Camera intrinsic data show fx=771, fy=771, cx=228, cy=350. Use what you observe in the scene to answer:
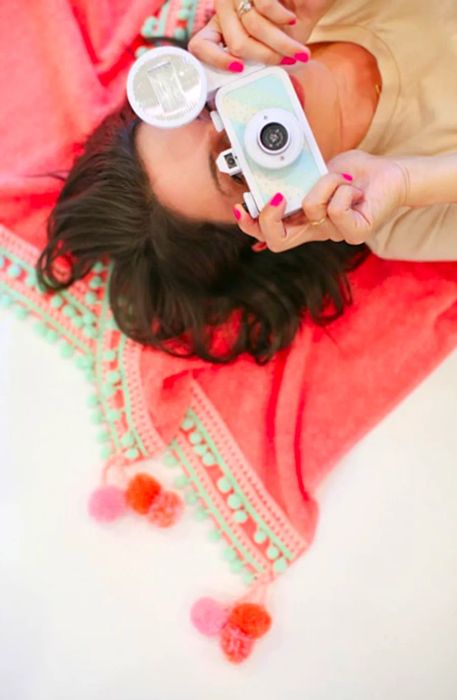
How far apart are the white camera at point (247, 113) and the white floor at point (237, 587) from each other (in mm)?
370

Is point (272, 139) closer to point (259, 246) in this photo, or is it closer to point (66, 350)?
point (259, 246)

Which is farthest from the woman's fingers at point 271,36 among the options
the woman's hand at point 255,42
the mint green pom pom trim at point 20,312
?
the mint green pom pom trim at point 20,312

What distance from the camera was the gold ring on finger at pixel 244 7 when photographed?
711mm

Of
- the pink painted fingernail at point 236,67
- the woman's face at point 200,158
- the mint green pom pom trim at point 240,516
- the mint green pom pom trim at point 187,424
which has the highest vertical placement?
the pink painted fingernail at point 236,67

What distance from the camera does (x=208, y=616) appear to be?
0.90 metres

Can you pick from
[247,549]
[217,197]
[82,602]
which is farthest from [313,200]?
[82,602]

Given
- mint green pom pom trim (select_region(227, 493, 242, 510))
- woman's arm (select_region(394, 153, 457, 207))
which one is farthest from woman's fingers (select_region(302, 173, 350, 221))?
mint green pom pom trim (select_region(227, 493, 242, 510))

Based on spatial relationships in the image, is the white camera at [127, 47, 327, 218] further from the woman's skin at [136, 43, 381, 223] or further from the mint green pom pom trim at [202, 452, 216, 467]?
the mint green pom pom trim at [202, 452, 216, 467]

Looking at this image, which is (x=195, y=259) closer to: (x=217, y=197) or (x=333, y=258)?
(x=217, y=197)

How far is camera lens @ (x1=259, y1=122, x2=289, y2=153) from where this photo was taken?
27.0 inches

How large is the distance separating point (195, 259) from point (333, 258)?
0.64ft

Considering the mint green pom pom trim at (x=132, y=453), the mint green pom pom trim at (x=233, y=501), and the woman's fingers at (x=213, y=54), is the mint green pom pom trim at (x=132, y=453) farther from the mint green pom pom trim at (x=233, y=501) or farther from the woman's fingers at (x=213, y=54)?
the woman's fingers at (x=213, y=54)

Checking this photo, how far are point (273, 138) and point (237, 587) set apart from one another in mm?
530

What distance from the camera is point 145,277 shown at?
0.83 meters
